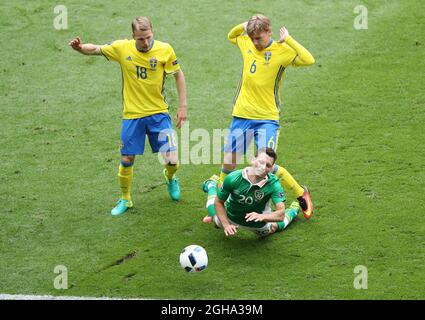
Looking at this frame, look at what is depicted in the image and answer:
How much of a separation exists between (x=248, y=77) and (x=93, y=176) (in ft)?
8.11

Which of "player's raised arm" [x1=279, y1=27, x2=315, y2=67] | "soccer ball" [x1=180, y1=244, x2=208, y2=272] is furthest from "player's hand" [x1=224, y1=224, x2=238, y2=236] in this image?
"player's raised arm" [x1=279, y1=27, x2=315, y2=67]

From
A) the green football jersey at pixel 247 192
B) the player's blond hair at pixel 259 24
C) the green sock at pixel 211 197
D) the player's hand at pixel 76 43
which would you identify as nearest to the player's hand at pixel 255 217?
the green football jersey at pixel 247 192

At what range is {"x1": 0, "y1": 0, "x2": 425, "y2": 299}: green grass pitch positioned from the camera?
→ 28.3 feet

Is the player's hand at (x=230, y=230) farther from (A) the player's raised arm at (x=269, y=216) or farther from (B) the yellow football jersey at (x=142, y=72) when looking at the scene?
(B) the yellow football jersey at (x=142, y=72)

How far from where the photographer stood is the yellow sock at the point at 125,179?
32.1ft

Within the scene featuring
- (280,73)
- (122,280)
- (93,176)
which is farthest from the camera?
(93,176)

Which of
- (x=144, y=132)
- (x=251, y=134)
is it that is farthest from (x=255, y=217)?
(x=144, y=132)

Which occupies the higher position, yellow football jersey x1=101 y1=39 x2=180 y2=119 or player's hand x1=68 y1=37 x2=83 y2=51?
player's hand x1=68 y1=37 x2=83 y2=51

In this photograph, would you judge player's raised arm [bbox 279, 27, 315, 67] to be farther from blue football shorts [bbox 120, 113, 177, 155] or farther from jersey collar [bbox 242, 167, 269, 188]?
blue football shorts [bbox 120, 113, 177, 155]

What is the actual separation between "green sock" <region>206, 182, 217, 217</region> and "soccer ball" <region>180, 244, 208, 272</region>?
3.12 ft

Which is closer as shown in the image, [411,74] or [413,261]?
[413,261]

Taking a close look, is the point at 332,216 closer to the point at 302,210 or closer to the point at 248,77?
the point at 302,210

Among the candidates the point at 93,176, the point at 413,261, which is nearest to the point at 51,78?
the point at 93,176

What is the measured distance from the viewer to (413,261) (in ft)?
28.3
